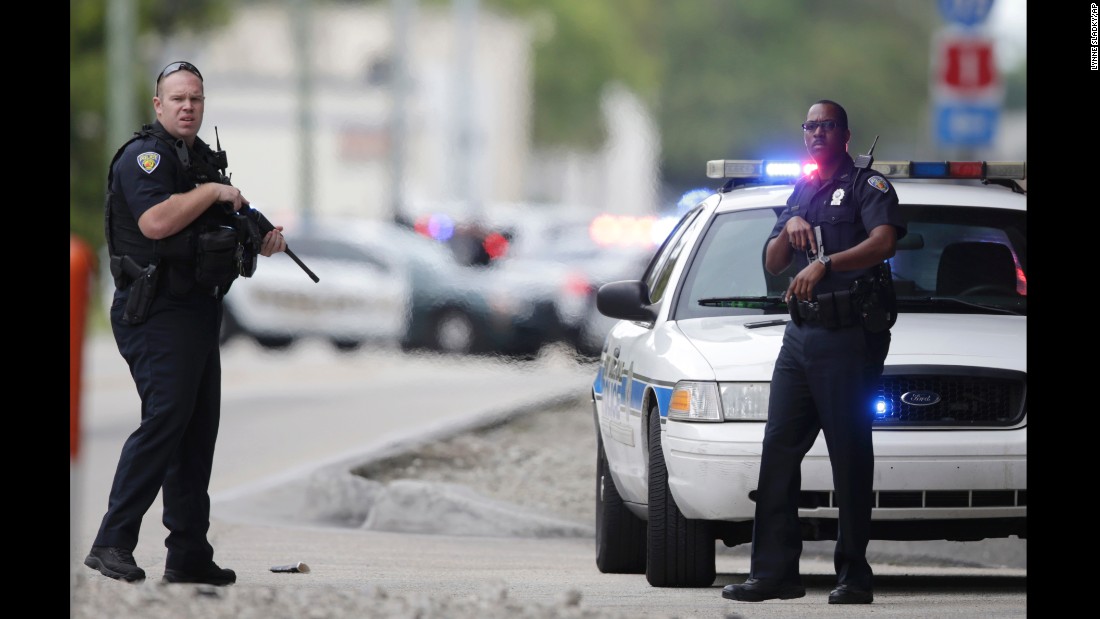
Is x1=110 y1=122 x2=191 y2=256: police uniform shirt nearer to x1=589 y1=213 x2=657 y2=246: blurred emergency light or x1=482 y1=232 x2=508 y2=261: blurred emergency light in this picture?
x1=482 y1=232 x2=508 y2=261: blurred emergency light

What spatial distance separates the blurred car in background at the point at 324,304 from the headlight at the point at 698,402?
18.9 metres

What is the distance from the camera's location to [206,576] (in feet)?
25.2

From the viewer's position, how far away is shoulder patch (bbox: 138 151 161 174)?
7.36 m

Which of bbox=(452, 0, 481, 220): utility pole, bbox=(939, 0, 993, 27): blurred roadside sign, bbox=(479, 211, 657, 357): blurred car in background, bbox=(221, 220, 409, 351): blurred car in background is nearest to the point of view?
bbox=(939, 0, 993, 27): blurred roadside sign

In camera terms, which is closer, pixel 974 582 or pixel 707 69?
pixel 974 582

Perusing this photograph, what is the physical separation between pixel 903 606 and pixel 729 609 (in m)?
0.63

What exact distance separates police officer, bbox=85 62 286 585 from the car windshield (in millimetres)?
1958

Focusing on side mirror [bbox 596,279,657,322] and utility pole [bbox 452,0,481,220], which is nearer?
side mirror [bbox 596,279,657,322]

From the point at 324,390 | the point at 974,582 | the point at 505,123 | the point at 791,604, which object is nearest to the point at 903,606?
the point at 791,604

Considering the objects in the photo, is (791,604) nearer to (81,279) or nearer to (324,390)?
(81,279)

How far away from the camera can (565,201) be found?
251ft

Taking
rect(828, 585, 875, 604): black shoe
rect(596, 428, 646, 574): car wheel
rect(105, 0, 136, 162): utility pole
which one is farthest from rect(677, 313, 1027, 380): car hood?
rect(105, 0, 136, 162): utility pole
